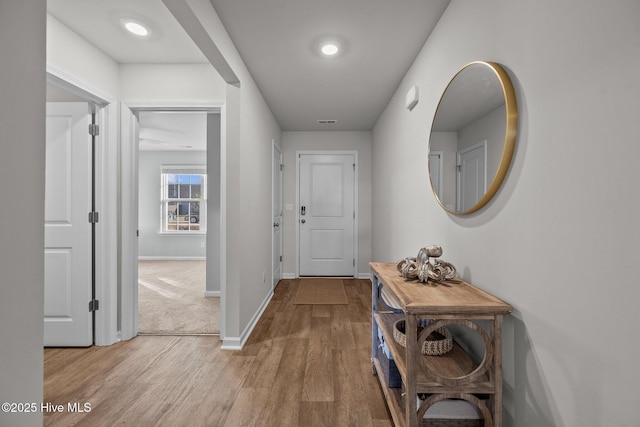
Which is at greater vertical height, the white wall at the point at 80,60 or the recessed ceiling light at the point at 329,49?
the recessed ceiling light at the point at 329,49

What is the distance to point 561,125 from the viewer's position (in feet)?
3.19

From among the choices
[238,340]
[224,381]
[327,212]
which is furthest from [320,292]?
[224,381]

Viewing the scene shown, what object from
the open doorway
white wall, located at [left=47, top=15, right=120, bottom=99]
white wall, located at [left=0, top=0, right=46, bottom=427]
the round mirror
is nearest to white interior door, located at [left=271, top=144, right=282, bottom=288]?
the open doorway

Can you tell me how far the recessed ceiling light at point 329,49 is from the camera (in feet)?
7.72

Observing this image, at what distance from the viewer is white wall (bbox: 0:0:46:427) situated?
2.43 ft

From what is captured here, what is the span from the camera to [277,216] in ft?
14.7

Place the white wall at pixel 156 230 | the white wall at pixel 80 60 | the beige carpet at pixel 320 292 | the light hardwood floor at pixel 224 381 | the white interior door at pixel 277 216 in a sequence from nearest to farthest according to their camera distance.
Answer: the light hardwood floor at pixel 224 381, the white wall at pixel 80 60, the beige carpet at pixel 320 292, the white interior door at pixel 277 216, the white wall at pixel 156 230

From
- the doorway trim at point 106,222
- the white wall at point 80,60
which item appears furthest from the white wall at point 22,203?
the doorway trim at point 106,222

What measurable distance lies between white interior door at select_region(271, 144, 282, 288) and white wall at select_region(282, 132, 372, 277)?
0.22 meters

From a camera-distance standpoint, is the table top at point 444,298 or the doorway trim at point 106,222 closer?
the table top at point 444,298

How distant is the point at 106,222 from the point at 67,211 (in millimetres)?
293

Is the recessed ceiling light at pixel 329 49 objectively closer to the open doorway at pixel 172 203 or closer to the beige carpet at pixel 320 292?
the beige carpet at pixel 320 292

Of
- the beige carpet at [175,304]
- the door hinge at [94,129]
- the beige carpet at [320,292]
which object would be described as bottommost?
the beige carpet at [175,304]

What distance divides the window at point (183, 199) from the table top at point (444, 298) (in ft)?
20.8
